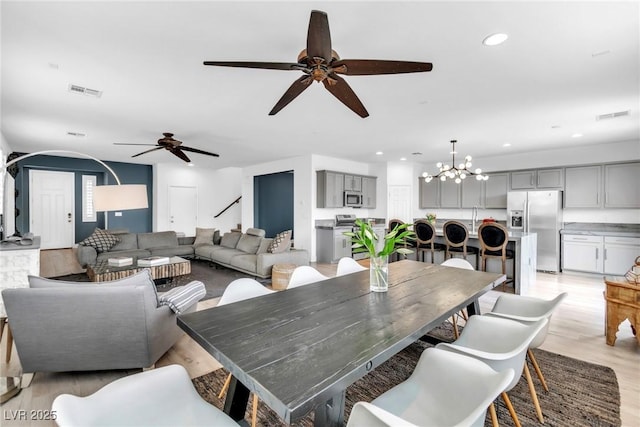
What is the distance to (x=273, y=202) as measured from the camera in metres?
8.76

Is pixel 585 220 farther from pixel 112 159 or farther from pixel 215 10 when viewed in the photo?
pixel 112 159

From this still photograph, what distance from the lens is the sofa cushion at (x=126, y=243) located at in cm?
578

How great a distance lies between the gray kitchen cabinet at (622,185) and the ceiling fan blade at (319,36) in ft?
20.9

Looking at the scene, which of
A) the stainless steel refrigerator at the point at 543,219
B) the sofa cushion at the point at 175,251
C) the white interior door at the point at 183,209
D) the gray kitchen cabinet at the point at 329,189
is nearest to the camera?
the stainless steel refrigerator at the point at 543,219

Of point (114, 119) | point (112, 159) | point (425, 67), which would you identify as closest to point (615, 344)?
point (425, 67)

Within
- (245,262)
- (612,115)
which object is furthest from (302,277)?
(612,115)

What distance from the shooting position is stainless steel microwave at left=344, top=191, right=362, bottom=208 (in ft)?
23.5

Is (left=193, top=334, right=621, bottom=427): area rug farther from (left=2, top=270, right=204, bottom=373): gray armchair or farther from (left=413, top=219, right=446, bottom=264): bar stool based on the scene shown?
(left=413, top=219, right=446, bottom=264): bar stool

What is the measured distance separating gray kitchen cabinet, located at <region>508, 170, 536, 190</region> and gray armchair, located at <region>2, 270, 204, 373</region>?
7.02 meters

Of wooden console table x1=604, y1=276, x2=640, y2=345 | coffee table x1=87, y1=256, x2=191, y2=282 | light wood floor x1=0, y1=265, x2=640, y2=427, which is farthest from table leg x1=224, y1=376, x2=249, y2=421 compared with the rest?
coffee table x1=87, y1=256, x2=191, y2=282

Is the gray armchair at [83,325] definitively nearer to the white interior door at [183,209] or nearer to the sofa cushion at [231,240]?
the sofa cushion at [231,240]

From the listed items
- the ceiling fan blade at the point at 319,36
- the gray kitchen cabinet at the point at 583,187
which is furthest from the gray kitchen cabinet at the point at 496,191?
the ceiling fan blade at the point at 319,36

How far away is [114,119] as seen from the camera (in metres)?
4.10

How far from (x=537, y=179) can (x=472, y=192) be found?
4.22ft
